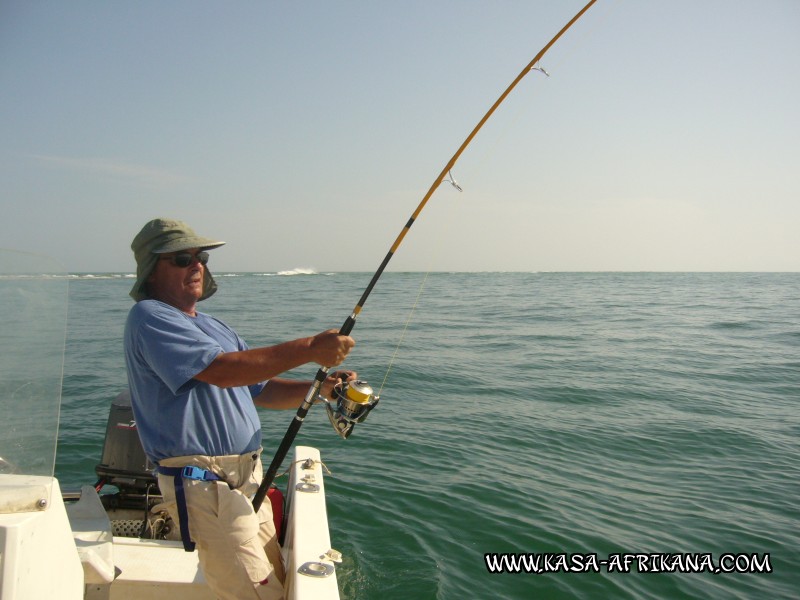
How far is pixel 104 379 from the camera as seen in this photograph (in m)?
9.82

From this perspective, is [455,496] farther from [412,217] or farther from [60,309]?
→ [60,309]

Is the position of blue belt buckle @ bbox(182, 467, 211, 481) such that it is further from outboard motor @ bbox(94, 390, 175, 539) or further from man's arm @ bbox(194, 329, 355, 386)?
outboard motor @ bbox(94, 390, 175, 539)

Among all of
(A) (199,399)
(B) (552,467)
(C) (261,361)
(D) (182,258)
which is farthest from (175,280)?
(B) (552,467)

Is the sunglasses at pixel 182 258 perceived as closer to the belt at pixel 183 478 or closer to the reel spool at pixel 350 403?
the belt at pixel 183 478

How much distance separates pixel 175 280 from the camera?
2.54 metres

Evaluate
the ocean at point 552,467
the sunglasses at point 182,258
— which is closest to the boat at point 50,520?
the sunglasses at point 182,258

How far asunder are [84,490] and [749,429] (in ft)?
24.8

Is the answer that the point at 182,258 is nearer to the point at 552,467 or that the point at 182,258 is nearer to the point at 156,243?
the point at 156,243

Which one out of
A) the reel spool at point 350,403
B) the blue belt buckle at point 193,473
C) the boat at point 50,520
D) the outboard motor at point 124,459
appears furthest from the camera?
the outboard motor at point 124,459

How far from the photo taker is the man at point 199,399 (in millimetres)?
2213

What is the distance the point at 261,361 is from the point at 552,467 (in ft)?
15.7

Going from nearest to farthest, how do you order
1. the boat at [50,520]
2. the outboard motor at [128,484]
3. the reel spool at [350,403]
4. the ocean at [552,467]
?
the boat at [50,520], the reel spool at [350,403], the outboard motor at [128,484], the ocean at [552,467]

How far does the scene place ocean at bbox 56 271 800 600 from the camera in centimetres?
441

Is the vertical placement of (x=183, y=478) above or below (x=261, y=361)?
below
